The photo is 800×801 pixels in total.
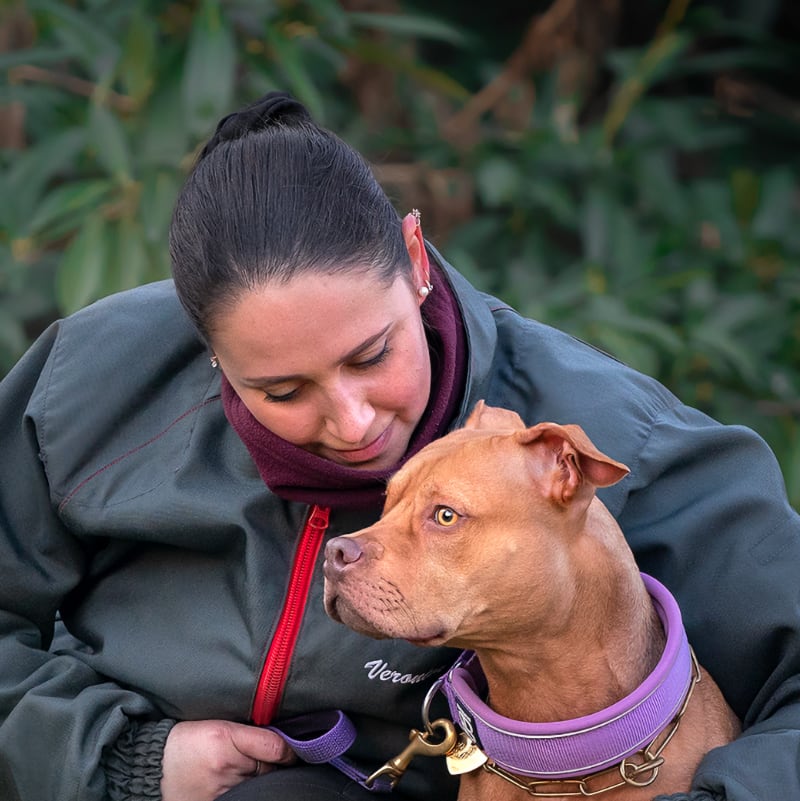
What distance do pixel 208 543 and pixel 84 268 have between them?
6.44ft

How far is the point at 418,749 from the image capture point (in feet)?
7.37

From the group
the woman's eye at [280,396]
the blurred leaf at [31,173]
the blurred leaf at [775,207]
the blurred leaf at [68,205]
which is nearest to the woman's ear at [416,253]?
the woman's eye at [280,396]

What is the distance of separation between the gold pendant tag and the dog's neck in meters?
0.11

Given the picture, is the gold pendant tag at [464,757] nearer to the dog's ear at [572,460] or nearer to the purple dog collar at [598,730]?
the purple dog collar at [598,730]

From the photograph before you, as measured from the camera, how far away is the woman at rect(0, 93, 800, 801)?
2.18 meters

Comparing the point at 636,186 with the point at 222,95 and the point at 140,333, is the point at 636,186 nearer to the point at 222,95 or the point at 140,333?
the point at 222,95

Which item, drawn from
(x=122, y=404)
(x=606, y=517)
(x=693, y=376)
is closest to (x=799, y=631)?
(x=606, y=517)

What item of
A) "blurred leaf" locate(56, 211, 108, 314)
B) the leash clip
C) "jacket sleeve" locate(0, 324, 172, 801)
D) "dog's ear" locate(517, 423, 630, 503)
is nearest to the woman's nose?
"dog's ear" locate(517, 423, 630, 503)

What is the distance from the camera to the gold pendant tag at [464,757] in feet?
7.16

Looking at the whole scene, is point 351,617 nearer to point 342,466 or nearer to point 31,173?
point 342,466

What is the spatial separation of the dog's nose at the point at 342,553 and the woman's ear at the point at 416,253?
0.53 m

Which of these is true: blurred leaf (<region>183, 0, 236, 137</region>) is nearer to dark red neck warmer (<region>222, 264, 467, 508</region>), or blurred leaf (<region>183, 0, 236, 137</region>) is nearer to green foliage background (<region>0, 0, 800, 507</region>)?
green foliage background (<region>0, 0, 800, 507</region>)

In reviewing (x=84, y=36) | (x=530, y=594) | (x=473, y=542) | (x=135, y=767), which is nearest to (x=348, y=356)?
(x=473, y=542)

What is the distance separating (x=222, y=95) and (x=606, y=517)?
2.37 metres
